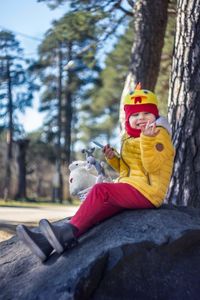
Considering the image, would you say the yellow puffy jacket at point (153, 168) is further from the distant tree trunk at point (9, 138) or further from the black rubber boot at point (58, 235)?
the distant tree trunk at point (9, 138)

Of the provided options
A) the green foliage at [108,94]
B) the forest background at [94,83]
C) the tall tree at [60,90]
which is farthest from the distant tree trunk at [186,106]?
the tall tree at [60,90]

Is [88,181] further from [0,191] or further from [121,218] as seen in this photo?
[0,191]

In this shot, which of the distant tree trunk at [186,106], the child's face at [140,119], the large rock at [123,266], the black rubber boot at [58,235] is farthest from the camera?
the distant tree trunk at [186,106]

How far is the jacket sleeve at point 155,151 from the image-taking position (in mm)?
3668

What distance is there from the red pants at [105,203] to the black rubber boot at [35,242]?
23cm

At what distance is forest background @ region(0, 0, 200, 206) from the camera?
5551mm

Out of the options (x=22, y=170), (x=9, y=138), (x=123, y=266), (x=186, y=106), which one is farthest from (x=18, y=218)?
(x=22, y=170)

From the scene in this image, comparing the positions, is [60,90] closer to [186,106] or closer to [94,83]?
[94,83]

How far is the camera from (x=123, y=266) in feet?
10.9

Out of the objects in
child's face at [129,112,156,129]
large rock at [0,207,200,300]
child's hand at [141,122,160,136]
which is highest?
child's face at [129,112,156,129]

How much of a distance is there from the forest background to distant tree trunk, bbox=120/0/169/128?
0.02 m

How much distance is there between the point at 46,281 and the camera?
326 cm

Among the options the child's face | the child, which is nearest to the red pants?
the child

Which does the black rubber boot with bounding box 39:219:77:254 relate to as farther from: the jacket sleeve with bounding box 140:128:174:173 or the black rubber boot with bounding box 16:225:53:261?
the jacket sleeve with bounding box 140:128:174:173
